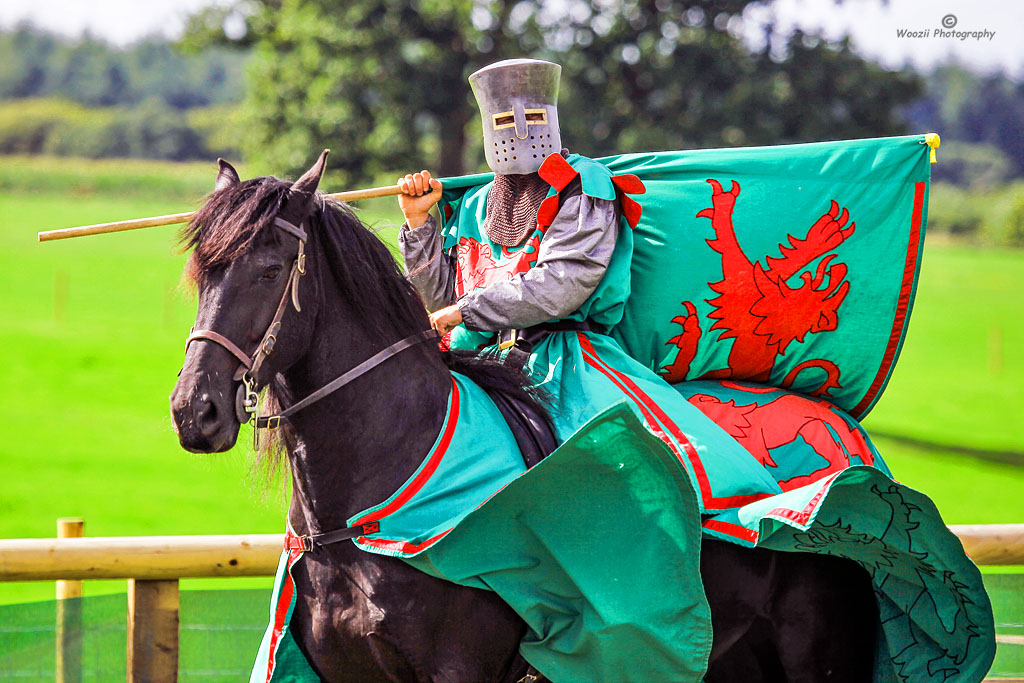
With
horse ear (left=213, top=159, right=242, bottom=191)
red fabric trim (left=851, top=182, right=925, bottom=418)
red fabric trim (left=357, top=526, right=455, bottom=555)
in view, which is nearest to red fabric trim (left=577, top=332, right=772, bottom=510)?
red fabric trim (left=357, top=526, right=455, bottom=555)

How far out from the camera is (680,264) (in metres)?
2.99

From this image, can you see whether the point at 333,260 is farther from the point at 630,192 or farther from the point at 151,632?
the point at 151,632

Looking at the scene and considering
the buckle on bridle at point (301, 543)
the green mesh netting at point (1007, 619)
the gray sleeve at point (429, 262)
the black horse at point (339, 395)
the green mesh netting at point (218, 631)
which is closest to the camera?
the black horse at point (339, 395)

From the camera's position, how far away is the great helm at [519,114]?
3.01 meters

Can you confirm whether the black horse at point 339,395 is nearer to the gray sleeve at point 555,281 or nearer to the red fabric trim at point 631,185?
the gray sleeve at point 555,281

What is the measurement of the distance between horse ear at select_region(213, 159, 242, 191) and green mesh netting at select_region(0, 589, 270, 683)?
78.9 inches

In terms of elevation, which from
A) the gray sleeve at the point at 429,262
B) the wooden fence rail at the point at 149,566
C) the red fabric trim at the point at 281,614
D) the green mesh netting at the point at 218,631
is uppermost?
the gray sleeve at the point at 429,262

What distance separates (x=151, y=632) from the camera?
3.60 meters

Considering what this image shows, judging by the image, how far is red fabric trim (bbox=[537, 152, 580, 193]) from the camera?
2848 millimetres

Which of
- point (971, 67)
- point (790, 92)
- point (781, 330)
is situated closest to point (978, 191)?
point (790, 92)

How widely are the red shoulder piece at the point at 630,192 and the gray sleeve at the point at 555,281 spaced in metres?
0.11

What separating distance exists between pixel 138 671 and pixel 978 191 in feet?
126

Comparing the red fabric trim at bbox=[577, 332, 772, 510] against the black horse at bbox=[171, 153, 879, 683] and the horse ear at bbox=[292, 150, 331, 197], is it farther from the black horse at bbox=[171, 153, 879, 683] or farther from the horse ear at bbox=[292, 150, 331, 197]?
the horse ear at bbox=[292, 150, 331, 197]

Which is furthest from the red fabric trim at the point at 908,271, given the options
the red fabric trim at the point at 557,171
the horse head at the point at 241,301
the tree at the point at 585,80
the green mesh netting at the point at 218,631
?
the tree at the point at 585,80
